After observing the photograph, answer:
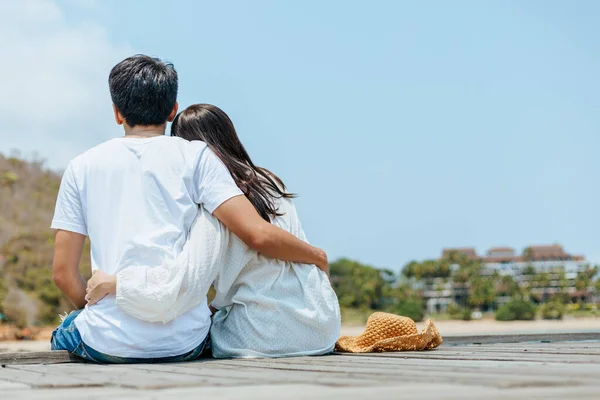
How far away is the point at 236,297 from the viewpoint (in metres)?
3.21

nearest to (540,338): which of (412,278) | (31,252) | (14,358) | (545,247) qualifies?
(14,358)

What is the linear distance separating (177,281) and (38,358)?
64 centimetres

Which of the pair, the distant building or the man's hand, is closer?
the man's hand

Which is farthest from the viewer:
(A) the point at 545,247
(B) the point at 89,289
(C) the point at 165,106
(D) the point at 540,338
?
(A) the point at 545,247

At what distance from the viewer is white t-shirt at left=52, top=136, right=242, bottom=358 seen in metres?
2.98

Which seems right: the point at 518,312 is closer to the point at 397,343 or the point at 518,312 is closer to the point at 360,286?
the point at 360,286

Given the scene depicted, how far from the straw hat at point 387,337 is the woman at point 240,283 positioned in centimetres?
25

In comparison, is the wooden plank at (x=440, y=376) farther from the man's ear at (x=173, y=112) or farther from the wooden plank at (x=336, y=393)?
the man's ear at (x=173, y=112)

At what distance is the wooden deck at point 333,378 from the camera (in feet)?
5.59

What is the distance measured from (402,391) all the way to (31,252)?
35.2 m

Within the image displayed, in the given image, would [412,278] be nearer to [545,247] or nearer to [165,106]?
[545,247]

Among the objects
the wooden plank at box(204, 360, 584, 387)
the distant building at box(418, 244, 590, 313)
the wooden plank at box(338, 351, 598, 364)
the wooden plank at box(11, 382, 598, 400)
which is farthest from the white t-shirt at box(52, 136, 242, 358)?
the distant building at box(418, 244, 590, 313)

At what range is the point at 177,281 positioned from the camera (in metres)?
2.91

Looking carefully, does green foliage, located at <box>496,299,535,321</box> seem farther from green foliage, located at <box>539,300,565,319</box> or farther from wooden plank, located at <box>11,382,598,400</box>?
wooden plank, located at <box>11,382,598,400</box>
